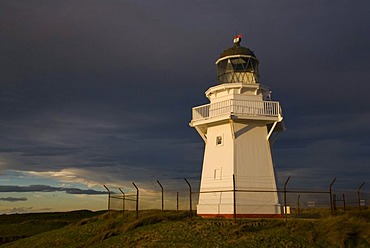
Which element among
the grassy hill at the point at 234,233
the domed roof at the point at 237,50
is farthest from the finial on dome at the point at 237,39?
the grassy hill at the point at 234,233

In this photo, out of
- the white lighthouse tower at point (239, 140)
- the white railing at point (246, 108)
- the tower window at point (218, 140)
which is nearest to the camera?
the white lighthouse tower at point (239, 140)

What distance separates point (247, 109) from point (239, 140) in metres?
1.90

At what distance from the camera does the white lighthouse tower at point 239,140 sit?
23859 mm

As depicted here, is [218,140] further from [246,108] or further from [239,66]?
[239,66]

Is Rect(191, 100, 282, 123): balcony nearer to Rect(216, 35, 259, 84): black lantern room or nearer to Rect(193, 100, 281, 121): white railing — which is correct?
Rect(193, 100, 281, 121): white railing

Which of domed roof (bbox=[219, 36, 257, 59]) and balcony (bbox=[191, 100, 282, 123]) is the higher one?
domed roof (bbox=[219, 36, 257, 59])

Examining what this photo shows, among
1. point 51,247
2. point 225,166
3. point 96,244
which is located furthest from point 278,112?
point 51,247

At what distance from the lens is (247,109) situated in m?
24.6

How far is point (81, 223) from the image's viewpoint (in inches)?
1185

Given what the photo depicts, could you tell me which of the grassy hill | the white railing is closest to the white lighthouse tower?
the white railing

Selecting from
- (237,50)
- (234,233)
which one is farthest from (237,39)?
(234,233)

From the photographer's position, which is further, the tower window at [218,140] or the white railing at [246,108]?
the tower window at [218,140]

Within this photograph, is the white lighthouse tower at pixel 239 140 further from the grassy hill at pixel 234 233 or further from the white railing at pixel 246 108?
the grassy hill at pixel 234 233

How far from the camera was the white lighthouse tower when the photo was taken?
78.3ft
